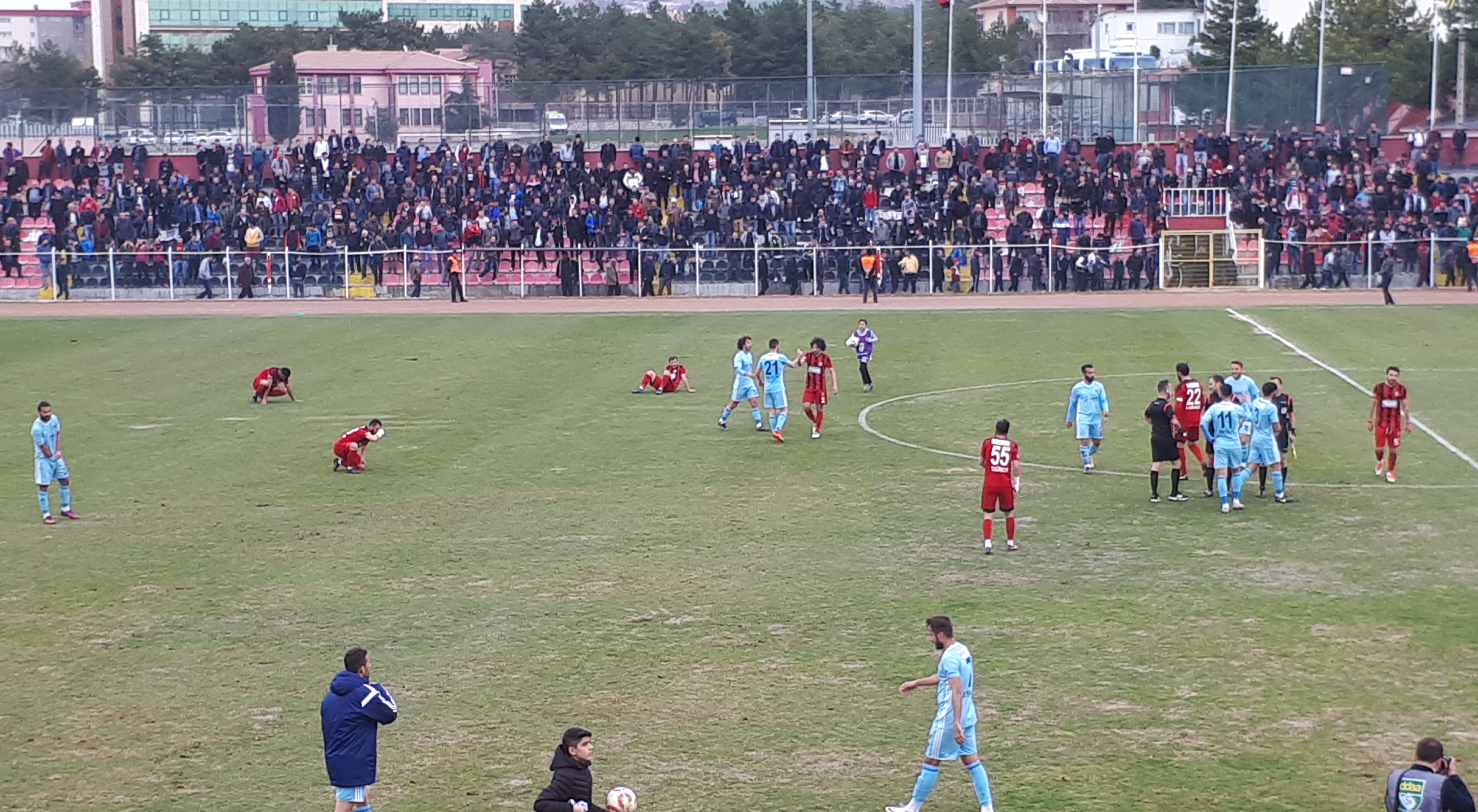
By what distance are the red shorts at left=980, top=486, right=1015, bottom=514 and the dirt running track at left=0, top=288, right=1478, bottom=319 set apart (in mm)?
28973

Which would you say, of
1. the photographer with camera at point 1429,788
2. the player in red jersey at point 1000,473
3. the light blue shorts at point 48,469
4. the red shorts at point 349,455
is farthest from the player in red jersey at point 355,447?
the photographer with camera at point 1429,788

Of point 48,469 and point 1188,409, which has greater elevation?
point 1188,409

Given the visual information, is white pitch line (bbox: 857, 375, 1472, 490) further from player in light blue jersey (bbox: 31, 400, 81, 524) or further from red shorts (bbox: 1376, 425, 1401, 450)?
player in light blue jersey (bbox: 31, 400, 81, 524)

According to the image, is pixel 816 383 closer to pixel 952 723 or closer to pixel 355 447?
pixel 355 447

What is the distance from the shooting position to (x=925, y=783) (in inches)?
502

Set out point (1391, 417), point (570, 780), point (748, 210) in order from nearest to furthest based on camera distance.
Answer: point (570, 780) < point (1391, 417) < point (748, 210)

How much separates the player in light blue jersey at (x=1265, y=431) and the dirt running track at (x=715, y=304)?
86.1 feet

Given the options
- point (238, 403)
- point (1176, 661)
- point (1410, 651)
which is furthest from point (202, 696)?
point (238, 403)

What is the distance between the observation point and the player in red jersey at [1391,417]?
25.0 meters

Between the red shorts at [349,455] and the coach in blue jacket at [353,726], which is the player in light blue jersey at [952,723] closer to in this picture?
the coach in blue jacket at [353,726]

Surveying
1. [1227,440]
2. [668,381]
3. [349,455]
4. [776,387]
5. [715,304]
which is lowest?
[349,455]

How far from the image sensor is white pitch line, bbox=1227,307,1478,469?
91.2 ft

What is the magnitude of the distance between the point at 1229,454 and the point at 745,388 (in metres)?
9.63

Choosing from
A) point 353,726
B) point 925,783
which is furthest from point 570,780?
point 925,783
